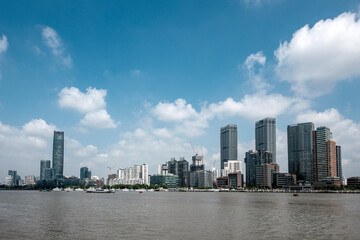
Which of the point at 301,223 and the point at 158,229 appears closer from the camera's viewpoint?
the point at 158,229

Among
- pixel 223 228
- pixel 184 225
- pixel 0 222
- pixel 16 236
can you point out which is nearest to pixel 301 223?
pixel 223 228

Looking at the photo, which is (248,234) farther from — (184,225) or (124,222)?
(124,222)

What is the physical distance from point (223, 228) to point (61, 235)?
29.2 m

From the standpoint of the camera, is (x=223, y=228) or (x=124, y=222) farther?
(x=124, y=222)

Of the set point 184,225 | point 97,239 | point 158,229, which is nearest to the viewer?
point 97,239

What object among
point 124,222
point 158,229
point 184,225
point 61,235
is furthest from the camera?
point 124,222

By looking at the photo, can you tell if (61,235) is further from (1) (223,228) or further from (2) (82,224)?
(1) (223,228)

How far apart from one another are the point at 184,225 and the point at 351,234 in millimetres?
30337

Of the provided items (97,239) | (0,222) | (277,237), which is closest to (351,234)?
(277,237)

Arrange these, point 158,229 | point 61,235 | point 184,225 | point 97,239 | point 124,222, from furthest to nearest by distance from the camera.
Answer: point 124,222 < point 184,225 < point 158,229 < point 61,235 < point 97,239

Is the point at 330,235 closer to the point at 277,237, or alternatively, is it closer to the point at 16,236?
the point at 277,237

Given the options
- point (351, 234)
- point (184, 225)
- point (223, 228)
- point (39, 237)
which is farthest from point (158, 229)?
point (351, 234)

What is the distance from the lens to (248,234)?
189ft

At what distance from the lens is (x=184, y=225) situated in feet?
222
